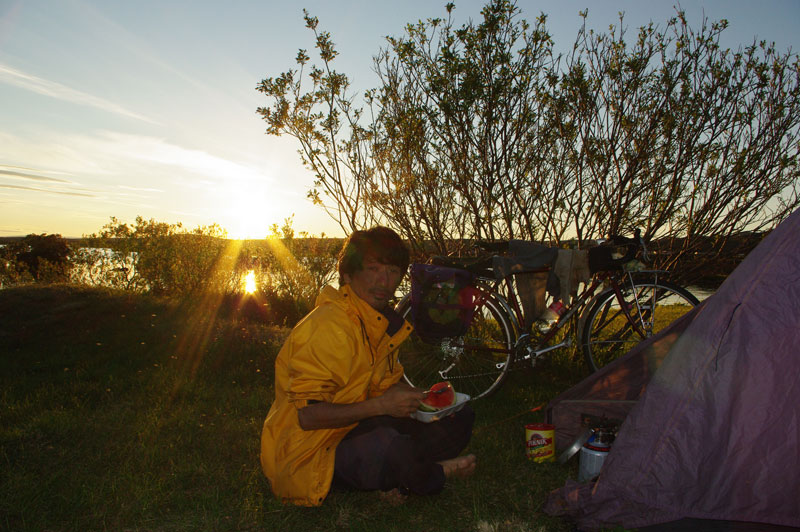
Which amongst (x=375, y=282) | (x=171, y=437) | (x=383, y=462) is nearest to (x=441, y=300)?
(x=375, y=282)

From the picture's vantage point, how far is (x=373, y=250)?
2453mm

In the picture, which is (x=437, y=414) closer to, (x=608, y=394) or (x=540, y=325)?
(x=608, y=394)

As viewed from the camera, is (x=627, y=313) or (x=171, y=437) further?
(x=627, y=313)

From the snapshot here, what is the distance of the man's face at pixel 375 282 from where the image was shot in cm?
246

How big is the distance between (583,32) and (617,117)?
0.95 m

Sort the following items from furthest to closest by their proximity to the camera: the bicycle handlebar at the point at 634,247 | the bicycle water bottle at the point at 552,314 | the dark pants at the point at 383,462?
the bicycle water bottle at the point at 552,314 < the bicycle handlebar at the point at 634,247 < the dark pants at the point at 383,462

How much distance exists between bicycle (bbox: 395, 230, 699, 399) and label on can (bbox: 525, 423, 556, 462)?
1099mm

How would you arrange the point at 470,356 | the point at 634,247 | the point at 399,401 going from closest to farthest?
the point at 399,401
the point at 634,247
the point at 470,356

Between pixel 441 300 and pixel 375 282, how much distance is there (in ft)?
5.70

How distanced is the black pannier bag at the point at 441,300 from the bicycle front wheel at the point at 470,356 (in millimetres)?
176

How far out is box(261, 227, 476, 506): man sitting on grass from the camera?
2203 millimetres

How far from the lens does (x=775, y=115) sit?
5.18m

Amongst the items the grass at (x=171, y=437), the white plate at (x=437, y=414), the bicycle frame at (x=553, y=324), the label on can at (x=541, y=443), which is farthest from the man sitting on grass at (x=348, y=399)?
the bicycle frame at (x=553, y=324)

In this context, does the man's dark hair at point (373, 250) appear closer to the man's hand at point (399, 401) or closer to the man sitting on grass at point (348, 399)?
the man sitting on grass at point (348, 399)
